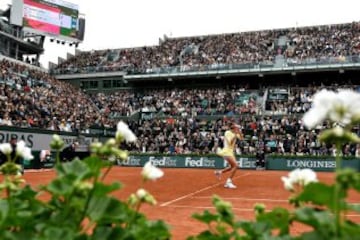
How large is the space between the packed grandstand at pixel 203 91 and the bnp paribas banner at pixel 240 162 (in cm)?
128

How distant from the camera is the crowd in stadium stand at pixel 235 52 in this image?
1826 inches

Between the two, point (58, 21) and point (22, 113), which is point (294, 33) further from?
point (22, 113)

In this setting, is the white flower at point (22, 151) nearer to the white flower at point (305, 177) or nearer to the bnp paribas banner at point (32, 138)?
the white flower at point (305, 177)

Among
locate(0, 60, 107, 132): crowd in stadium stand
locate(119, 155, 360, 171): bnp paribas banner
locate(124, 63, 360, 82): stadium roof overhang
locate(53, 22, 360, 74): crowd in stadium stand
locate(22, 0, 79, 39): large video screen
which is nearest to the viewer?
locate(119, 155, 360, 171): bnp paribas banner

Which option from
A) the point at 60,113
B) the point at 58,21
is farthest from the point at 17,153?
the point at 58,21

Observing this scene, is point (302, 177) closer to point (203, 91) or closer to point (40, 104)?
point (40, 104)

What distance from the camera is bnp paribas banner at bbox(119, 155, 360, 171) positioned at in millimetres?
29750

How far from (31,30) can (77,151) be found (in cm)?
2827

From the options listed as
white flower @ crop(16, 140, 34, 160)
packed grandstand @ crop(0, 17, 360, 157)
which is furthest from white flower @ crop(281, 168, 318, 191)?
packed grandstand @ crop(0, 17, 360, 157)

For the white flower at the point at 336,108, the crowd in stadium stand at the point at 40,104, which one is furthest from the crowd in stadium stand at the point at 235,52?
the white flower at the point at 336,108

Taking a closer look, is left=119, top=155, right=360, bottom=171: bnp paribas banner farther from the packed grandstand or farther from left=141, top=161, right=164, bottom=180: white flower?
left=141, top=161, right=164, bottom=180: white flower

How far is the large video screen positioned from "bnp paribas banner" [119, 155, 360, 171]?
25981 millimetres

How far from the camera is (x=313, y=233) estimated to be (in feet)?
6.49

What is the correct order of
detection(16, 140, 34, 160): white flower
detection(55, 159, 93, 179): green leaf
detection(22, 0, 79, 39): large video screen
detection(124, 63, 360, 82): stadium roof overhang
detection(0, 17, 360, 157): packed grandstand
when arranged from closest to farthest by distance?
detection(55, 159, 93, 179): green leaf < detection(16, 140, 34, 160): white flower < detection(0, 17, 360, 157): packed grandstand < detection(124, 63, 360, 82): stadium roof overhang < detection(22, 0, 79, 39): large video screen
